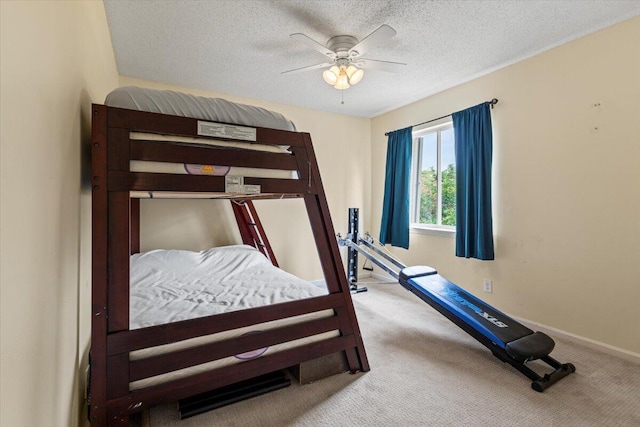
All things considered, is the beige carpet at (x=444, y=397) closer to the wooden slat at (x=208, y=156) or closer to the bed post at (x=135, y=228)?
the wooden slat at (x=208, y=156)

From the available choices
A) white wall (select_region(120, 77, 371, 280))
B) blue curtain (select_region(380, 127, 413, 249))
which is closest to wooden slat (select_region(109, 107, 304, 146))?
white wall (select_region(120, 77, 371, 280))

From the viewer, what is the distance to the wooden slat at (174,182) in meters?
1.35

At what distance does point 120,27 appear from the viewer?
226 centimetres

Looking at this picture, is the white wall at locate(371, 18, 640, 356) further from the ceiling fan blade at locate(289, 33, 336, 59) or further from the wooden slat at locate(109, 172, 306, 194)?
the wooden slat at locate(109, 172, 306, 194)

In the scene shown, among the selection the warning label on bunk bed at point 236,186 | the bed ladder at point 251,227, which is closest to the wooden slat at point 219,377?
the warning label on bunk bed at point 236,186

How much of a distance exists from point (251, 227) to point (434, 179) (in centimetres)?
239

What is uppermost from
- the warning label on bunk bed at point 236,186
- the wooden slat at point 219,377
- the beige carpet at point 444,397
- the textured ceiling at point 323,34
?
the textured ceiling at point 323,34

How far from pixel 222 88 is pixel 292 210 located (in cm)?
172

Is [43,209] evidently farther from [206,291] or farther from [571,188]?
[571,188]

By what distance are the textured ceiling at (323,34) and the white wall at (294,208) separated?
2.09 ft

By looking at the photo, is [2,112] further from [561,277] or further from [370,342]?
[561,277]

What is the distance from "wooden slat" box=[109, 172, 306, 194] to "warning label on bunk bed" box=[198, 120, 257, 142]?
22cm

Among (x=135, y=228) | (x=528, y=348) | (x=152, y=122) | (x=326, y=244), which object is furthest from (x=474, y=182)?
(x=135, y=228)

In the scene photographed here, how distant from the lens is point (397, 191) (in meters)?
4.05
